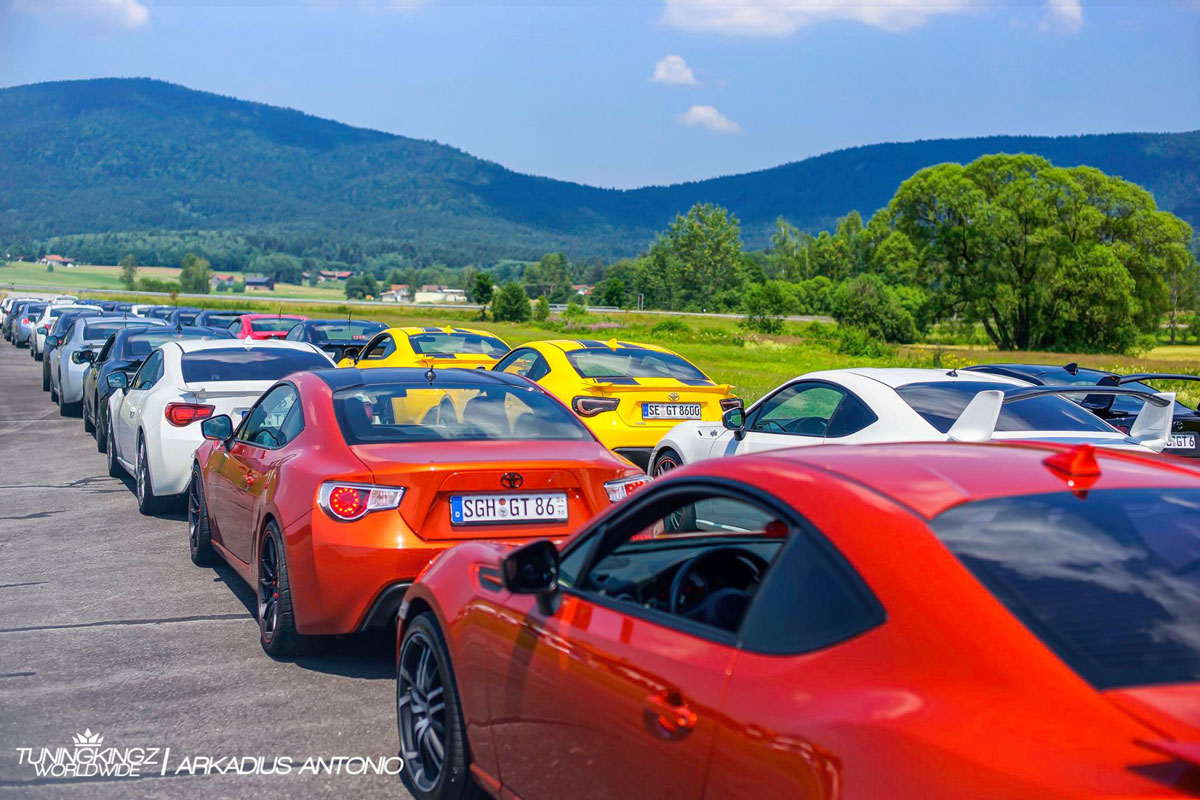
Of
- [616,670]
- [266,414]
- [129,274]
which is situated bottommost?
[129,274]

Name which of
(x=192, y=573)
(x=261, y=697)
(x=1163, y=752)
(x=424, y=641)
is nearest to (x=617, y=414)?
(x=192, y=573)

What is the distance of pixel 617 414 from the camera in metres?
12.1

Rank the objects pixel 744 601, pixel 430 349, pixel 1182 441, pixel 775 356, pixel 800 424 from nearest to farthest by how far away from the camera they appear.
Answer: pixel 744 601 → pixel 800 424 → pixel 1182 441 → pixel 430 349 → pixel 775 356

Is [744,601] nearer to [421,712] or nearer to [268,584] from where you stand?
[421,712]

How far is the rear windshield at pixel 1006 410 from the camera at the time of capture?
7504 millimetres

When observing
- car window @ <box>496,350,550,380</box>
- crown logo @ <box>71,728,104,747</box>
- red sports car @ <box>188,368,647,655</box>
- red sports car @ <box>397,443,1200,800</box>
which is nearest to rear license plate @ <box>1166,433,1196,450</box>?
red sports car @ <box>188,368,647,655</box>

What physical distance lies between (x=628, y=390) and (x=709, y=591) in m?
8.84

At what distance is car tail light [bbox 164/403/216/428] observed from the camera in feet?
33.4

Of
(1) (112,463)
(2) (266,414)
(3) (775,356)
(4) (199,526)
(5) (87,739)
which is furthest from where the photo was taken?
(3) (775,356)

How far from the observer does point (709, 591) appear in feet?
11.2

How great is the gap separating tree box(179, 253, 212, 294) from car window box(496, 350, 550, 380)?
543 feet

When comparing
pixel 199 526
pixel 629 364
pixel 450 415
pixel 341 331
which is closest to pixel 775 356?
pixel 341 331

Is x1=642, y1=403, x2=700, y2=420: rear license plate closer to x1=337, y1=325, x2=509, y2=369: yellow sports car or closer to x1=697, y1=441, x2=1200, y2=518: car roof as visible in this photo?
x1=337, y1=325, x2=509, y2=369: yellow sports car

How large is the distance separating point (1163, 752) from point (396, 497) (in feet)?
13.4
